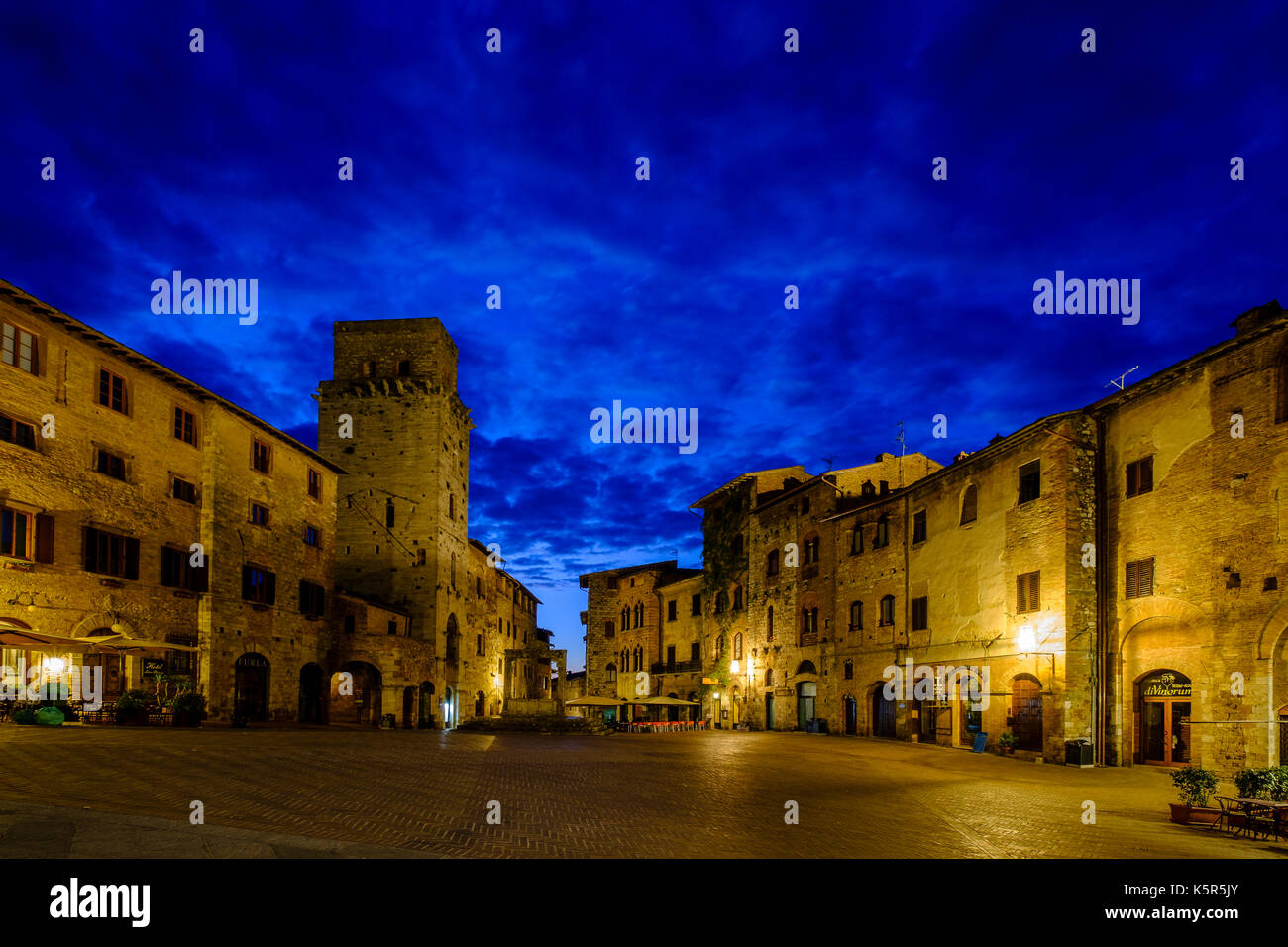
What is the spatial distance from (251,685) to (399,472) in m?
16.4

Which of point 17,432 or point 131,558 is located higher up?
point 17,432

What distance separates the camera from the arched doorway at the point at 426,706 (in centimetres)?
3972

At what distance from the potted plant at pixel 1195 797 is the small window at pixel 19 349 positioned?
27.3 meters

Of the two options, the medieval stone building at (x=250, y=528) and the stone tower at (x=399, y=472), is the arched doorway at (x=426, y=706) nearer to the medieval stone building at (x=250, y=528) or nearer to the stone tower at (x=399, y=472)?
the medieval stone building at (x=250, y=528)

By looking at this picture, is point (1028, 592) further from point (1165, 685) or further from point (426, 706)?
point (426, 706)

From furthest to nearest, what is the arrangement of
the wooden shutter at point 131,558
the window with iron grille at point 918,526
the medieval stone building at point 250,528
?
the window with iron grille at point 918,526 < the wooden shutter at point 131,558 < the medieval stone building at point 250,528

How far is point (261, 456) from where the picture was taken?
3050 centimetres

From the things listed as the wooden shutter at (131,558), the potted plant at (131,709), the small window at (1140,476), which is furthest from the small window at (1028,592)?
the wooden shutter at (131,558)

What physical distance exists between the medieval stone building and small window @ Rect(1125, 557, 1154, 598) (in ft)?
82.7

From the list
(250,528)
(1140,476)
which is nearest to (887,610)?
(1140,476)

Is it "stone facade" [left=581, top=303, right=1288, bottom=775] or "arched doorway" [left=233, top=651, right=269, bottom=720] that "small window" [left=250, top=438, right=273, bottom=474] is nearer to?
"arched doorway" [left=233, top=651, right=269, bottom=720]

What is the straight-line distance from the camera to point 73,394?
2212 cm
